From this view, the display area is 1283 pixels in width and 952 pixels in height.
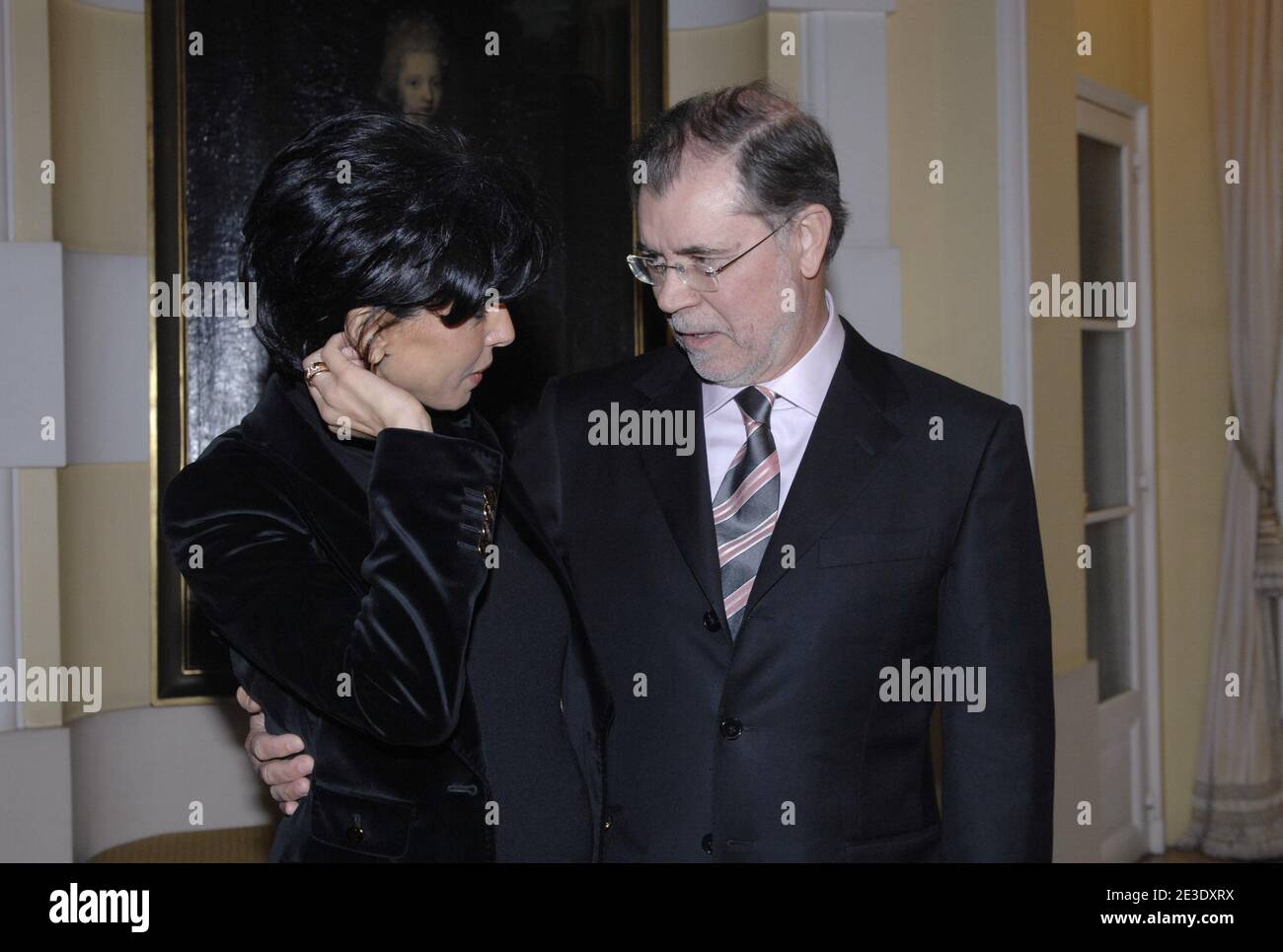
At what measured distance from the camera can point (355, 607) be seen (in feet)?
5.10

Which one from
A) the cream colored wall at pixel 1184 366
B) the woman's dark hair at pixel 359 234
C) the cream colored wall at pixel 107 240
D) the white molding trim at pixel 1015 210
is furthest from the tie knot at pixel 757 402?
the cream colored wall at pixel 1184 366

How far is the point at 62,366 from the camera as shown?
10.9 feet

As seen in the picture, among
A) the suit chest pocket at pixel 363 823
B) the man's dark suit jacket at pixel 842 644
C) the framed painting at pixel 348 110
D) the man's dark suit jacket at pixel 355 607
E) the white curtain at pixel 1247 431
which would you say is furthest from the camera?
the white curtain at pixel 1247 431

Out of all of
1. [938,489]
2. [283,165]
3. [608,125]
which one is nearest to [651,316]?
[608,125]

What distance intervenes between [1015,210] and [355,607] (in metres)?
2.78

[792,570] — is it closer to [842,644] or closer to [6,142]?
[842,644]

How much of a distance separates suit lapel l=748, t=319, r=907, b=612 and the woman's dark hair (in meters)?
0.57

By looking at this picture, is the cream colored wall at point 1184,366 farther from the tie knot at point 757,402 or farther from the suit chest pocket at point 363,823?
the suit chest pocket at point 363,823

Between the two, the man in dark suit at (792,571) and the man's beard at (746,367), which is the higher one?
the man's beard at (746,367)

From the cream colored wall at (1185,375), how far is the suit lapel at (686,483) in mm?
3601

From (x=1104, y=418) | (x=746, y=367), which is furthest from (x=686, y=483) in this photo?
(x=1104, y=418)

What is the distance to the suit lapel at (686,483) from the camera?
6.17 ft

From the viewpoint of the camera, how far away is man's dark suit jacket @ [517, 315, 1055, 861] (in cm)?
187

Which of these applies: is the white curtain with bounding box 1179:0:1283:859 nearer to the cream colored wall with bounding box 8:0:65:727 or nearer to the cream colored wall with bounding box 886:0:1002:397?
the cream colored wall with bounding box 886:0:1002:397
